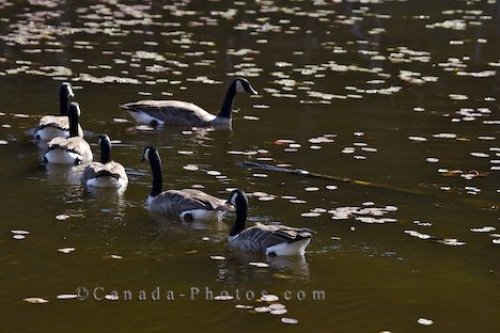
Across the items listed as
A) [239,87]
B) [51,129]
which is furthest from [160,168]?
[239,87]

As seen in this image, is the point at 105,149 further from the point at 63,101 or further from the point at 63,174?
the point at 63,101

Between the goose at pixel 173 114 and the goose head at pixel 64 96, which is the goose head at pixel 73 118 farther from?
the goose at pixel 173 114

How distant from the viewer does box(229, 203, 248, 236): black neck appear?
12.7 metres

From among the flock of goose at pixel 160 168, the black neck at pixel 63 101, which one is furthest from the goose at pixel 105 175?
the black neck at pixel 63 101

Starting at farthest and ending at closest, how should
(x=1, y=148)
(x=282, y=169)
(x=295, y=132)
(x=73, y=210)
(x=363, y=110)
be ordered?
1. (x=363, y=110)
2. (x=295, y=132)
3. (x=1, y=148)
4. (x=282, y=169)
5. (x=73, y=210)

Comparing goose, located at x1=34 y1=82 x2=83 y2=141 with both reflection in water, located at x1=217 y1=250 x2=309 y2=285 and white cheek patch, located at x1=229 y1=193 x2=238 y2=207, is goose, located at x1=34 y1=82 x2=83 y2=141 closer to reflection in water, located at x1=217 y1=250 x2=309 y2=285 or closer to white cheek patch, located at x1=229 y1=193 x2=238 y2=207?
white cheek patch, located at x1=229 y1=193 x2=238 y2=207

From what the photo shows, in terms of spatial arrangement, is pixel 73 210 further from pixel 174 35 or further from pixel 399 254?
pixel 174 35

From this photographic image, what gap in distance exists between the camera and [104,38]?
2652 centimetres

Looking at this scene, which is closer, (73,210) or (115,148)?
(73,210)

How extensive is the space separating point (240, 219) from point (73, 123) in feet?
16.3

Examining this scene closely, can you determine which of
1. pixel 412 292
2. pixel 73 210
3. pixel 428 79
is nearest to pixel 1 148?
pixel 73 210

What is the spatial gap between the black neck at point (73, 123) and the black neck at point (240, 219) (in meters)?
4.78

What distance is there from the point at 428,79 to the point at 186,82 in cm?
466

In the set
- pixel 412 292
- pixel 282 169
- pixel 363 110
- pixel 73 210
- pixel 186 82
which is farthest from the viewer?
pixel 186 82
